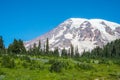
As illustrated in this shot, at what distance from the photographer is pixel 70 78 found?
31969mm

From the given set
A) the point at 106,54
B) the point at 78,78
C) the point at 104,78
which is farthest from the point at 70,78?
the point at 106,54

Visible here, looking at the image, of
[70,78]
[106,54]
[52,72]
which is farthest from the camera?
[106,54]

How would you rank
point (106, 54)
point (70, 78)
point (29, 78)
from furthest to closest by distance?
point (106, 54) → point (70, 78) → point (29, 78)

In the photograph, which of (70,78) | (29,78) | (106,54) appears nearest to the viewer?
(29,78)

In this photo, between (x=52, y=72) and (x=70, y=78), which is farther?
(x=52, y=72)

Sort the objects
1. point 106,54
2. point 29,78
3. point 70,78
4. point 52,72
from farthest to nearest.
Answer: point 106,54 → point 52,72 → point 70,78 → point 29,78

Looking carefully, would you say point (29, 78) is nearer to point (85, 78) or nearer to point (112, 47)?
point (85, 78)

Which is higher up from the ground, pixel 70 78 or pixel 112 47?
pixel 112 47

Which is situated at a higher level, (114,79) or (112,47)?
(112,47)

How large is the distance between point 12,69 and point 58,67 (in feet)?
18.9

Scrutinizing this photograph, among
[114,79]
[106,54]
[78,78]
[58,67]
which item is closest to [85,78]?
[78,78]

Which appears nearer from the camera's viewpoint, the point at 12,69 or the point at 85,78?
the point at 85,78

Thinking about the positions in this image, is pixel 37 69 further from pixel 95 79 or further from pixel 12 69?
pixel 95 79

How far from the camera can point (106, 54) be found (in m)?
185
